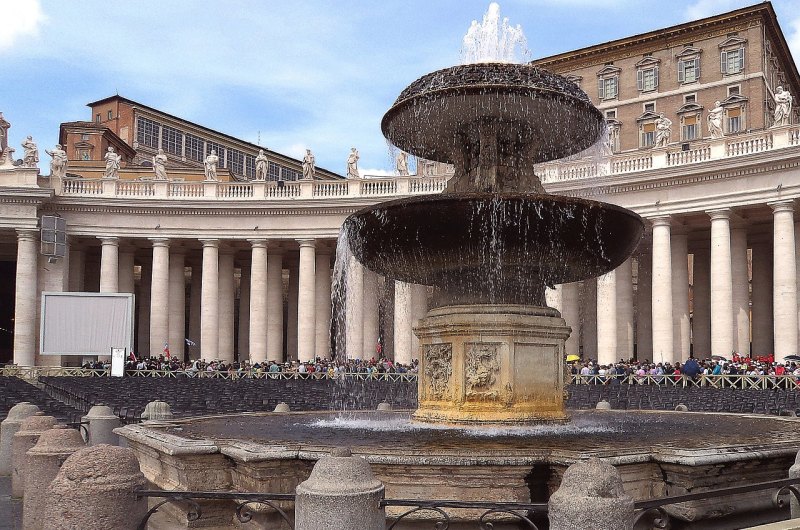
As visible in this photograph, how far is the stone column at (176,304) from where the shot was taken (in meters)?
58.4

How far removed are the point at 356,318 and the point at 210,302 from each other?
9.62 meters

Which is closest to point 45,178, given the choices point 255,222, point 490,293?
point 255,222

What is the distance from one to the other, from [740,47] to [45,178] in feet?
173

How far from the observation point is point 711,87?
69562 mm

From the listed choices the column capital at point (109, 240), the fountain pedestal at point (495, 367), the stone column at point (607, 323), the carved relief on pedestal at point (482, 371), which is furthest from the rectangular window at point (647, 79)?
the carved relief on pedestal at point (482, 371)

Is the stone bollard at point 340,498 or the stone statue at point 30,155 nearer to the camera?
the stone bollard at point 340,498

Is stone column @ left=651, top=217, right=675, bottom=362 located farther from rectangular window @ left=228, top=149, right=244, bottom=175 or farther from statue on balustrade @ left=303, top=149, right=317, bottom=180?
rectangular window @ left=228, top=149, right=244, bottom=175

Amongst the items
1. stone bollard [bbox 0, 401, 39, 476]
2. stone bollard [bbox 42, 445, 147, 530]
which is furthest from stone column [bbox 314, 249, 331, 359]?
stone bollard [bbox 42, 445, 147, 530]

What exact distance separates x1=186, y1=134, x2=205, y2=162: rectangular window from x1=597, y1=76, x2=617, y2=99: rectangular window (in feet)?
153

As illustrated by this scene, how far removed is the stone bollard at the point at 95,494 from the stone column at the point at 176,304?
168 ft

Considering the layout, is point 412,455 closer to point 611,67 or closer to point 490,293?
point 490,293

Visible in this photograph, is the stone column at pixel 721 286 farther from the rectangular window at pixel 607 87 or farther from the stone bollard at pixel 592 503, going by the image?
the stone bollard at pixel 592 503

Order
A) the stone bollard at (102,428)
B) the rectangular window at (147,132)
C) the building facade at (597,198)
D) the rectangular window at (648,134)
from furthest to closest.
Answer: the rectangular window at (147,132), the rectangular window at (648,134), the building facade at (597,198), the stone bollard at (102,428)

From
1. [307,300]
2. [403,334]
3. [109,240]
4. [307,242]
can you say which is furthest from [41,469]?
[109,240]
